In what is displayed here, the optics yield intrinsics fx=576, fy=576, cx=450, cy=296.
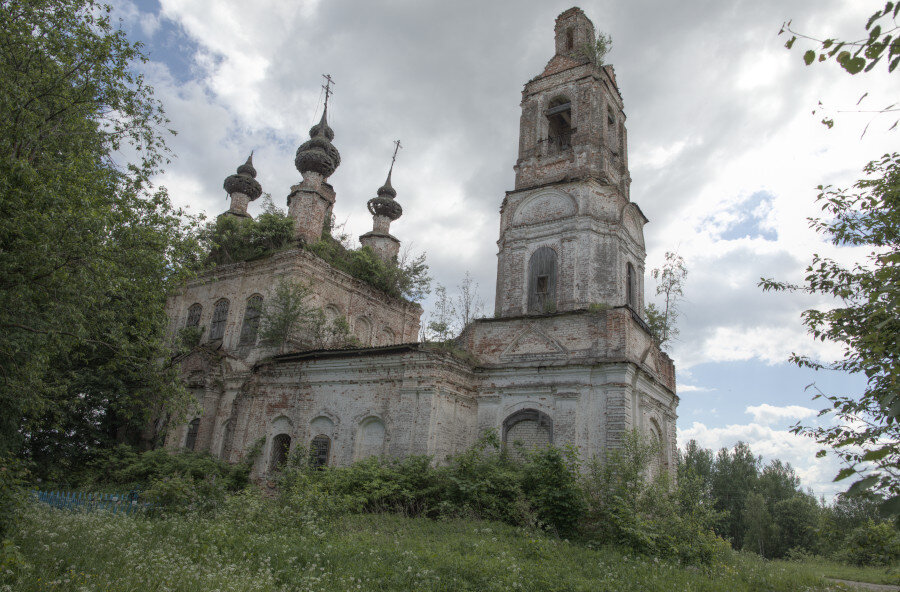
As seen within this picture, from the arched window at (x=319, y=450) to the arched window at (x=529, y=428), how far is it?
505 cm

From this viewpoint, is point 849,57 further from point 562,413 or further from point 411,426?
point 411,426

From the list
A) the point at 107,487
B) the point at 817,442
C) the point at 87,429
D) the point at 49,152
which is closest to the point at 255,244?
the point at 87,429

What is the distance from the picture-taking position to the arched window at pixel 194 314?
941 inches

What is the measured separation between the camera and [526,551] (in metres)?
9.38

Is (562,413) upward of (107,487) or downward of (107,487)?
upward

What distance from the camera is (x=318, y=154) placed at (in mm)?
23562

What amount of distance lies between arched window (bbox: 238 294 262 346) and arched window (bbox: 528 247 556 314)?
10187 mm

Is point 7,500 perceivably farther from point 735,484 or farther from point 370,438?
point 735,484

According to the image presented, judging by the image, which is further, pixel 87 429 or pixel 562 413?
pixel 87 429

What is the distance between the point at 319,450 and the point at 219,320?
931 cm

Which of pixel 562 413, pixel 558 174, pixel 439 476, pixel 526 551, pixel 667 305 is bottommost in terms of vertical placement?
pixel 526 551

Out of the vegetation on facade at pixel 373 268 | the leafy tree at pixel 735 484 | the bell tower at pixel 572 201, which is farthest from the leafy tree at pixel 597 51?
the leafy tree at pixel 735 484

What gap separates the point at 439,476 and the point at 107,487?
1009 centimetres

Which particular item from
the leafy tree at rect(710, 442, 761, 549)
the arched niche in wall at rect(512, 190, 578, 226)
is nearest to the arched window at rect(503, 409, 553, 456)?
the arched niche in wall at rect(512, 190, 578, 226)
